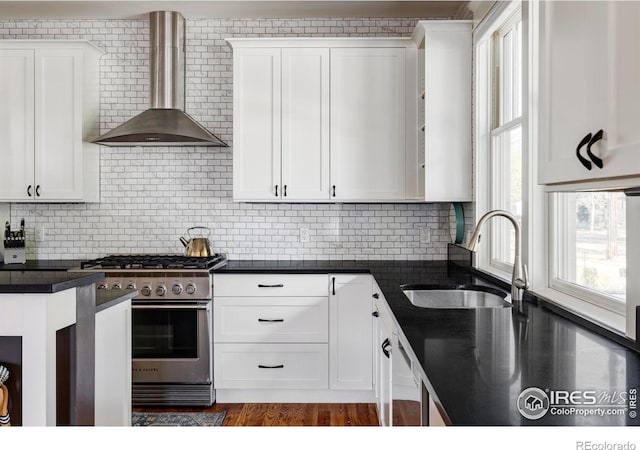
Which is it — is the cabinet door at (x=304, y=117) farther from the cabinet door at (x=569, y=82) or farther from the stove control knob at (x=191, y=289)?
the cabinet door at (x=569, y=82)

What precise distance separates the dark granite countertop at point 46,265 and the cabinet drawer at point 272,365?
1.28m

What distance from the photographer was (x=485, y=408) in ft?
3.18

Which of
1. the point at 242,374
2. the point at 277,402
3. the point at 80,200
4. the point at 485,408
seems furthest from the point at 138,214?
the point at 485,408

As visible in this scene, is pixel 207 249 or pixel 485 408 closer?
pixel 485 408

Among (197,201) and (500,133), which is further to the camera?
(197,201)

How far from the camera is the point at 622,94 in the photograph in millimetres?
1043

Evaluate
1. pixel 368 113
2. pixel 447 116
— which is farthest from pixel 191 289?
pixel 447 116

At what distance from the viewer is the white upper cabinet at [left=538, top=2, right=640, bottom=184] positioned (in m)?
1.02

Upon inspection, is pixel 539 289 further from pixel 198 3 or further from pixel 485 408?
pixel 198 3

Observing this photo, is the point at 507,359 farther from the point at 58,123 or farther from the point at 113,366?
the point at 58,123

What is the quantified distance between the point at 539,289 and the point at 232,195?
233 centimetres

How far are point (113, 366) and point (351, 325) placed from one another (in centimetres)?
164

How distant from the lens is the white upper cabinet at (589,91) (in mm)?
1016

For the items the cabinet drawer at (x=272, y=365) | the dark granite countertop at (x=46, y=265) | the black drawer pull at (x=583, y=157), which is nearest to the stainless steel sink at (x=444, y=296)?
the cabinet drawer at (x=272, y=365)
